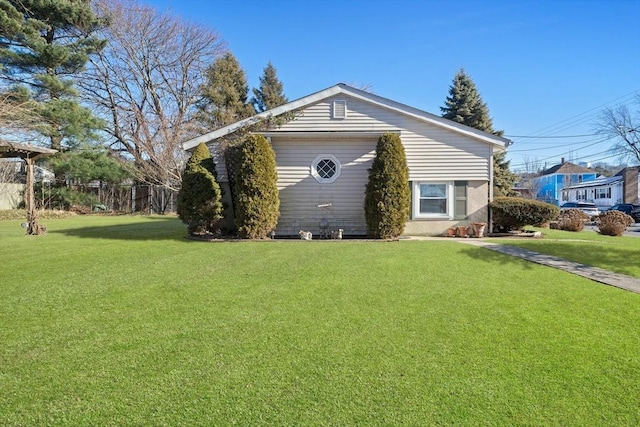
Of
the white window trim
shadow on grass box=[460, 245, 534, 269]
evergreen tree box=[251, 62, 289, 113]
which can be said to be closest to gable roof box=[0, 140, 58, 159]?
the white window trim

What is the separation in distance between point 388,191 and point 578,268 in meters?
5.11

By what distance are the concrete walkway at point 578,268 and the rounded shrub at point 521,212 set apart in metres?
3.20

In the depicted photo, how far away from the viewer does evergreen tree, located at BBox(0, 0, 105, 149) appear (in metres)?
21.8

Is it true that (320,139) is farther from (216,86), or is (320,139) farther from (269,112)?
(216,86)

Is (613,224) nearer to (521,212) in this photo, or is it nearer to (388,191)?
(521,212)

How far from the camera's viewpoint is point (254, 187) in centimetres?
1088

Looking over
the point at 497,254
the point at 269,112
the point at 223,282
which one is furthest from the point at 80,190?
the point at 497,254

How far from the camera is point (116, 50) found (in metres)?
27.2

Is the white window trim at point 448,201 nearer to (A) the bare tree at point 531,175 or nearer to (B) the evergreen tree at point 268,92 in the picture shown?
(B) the evergreen tree at point 268,92

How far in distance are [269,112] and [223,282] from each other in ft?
25.6

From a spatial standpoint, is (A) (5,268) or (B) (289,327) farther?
(A) (5,268)

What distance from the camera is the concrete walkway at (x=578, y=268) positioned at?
243 inches

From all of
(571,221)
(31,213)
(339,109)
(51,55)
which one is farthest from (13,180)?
(571,221)

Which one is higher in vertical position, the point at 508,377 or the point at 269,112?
the point at 269,112
